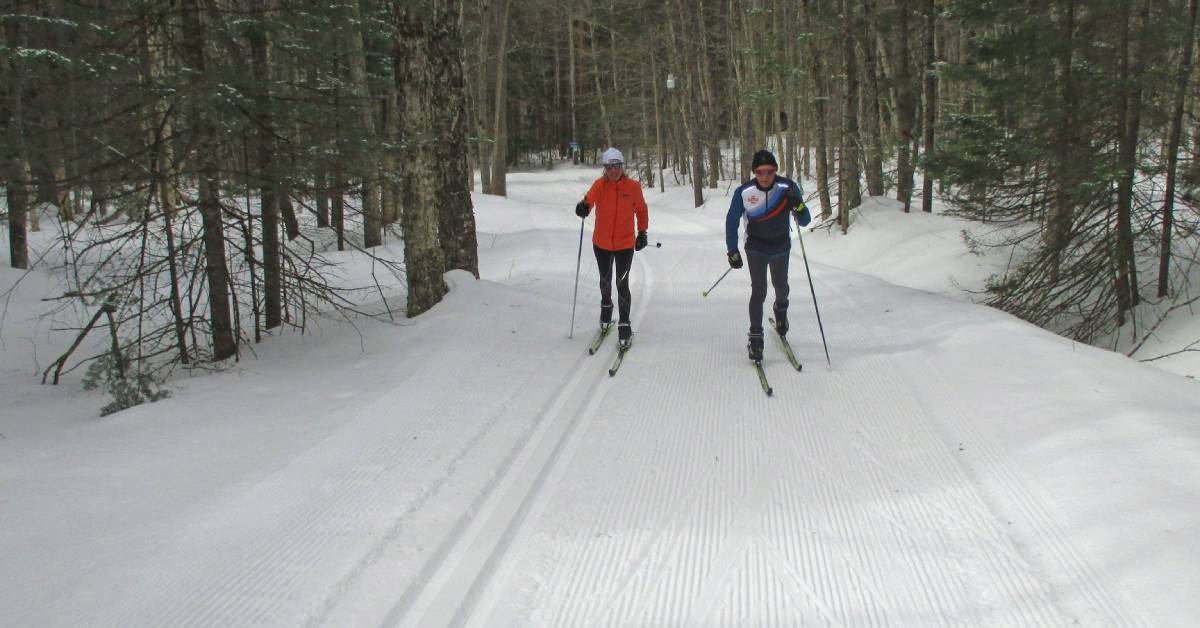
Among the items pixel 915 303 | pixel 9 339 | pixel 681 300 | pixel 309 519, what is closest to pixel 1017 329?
pixel 915 303

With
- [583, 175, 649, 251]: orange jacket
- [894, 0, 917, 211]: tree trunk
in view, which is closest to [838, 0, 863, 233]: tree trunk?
[894, 0, 917, 211]: tree trunk

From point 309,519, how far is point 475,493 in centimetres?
96

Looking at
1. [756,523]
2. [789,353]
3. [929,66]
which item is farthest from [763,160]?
[929,66]

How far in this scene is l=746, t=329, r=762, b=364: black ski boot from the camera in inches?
286

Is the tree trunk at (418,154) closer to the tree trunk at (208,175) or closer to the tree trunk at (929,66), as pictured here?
the tree trunk at (208,175)

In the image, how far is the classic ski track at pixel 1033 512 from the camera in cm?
323

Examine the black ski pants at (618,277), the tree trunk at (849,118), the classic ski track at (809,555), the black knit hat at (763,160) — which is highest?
the tree trunk at (849,118)

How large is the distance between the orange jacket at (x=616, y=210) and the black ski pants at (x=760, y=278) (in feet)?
4.91

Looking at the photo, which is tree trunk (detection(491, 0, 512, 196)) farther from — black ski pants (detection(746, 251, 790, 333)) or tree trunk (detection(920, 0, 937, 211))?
black ski pants (detection(746, 251, 790, 333))

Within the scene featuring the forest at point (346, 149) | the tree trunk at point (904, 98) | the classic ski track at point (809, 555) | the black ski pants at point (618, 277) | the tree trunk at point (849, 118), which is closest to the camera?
the classic ski track at point (809, 555)

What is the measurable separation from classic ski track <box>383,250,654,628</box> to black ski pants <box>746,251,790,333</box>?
190 cm

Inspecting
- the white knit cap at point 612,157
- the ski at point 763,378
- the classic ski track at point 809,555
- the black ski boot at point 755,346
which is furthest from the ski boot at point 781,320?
the classic ski track at point 809,555

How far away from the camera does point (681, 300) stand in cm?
1105

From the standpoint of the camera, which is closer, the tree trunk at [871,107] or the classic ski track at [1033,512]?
the classic ski track at [1033,512]
